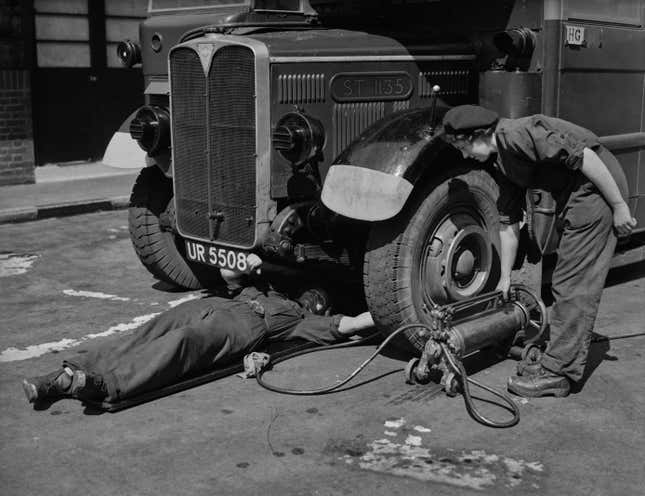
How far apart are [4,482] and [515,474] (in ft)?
6.67

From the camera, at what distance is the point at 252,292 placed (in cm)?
525

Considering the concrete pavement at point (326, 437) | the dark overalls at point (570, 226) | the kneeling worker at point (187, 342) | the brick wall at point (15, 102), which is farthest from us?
the brick wall at point (15, 102)

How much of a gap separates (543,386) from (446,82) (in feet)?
7.54

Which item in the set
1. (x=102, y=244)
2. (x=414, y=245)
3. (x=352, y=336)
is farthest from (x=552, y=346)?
(x=102, y=244)

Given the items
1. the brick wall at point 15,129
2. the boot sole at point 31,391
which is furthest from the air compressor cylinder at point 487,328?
the brick wall at point 15,129

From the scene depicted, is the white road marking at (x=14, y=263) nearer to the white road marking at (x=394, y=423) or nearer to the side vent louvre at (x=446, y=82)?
the side vent louvre at (x=446, y=82)

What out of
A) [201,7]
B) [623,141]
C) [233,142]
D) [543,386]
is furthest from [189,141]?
[623,141]

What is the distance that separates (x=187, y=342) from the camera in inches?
177

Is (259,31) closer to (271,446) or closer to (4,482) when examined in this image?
(271,446)

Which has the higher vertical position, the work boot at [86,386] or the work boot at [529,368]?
the work boot at [86,386]

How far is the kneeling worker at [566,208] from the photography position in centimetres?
434

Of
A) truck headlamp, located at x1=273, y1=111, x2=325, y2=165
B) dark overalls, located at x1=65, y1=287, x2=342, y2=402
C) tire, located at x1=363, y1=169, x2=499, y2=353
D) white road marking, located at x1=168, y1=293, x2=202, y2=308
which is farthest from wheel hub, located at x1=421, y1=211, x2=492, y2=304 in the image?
white road marking, located at x1=168, y1=293, x2=202, y2=308

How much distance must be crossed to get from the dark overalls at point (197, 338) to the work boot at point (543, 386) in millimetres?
1118

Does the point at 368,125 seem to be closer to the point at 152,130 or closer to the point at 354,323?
the point at 354,323
